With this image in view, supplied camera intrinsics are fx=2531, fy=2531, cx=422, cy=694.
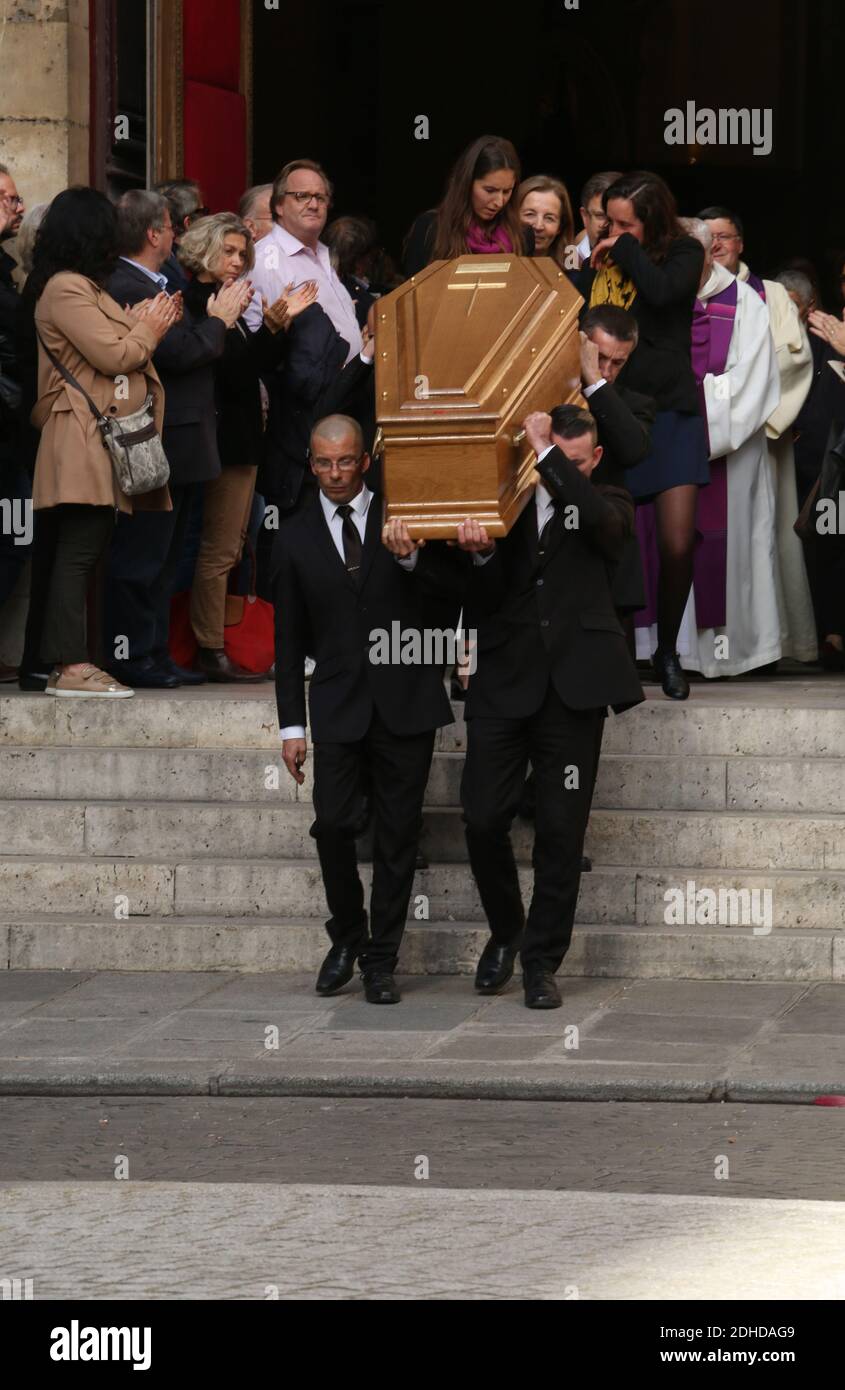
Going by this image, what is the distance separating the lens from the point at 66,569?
32.6ft

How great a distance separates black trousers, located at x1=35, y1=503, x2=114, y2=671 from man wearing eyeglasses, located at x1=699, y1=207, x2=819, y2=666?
10.1ft

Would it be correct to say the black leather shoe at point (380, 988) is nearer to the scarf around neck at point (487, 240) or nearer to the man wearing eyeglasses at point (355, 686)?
the man wearing eyeglasses at point (355, 686)

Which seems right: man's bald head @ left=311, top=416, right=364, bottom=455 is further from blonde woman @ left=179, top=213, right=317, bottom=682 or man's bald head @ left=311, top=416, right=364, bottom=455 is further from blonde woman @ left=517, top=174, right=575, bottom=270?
blonde woman @ left=179, top=213, right=317, bottom=682

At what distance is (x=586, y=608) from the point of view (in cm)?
809

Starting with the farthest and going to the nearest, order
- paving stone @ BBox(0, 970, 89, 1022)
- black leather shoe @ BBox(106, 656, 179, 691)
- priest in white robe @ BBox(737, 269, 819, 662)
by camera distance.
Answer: priest in white robe @ BBox(737, 269, 819, 662) < black leather shoe @ BBox(106, 656, 179, 691) < paving stone @ BBox(0, 970, 89, 1022)

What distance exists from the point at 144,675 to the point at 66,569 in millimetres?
618

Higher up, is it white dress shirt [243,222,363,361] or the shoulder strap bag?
white dress shirt [243,222,363,361]

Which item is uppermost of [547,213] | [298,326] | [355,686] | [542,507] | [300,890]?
[547,213]

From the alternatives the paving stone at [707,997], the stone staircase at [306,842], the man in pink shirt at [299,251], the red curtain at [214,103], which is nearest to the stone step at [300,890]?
the stone staircase at [306,842]

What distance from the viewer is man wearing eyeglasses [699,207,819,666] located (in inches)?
439

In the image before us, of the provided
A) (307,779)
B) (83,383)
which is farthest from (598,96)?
(307,779)

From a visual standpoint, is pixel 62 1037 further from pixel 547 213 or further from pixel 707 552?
pixel 707 552

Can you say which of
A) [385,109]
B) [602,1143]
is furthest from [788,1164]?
[385,109]

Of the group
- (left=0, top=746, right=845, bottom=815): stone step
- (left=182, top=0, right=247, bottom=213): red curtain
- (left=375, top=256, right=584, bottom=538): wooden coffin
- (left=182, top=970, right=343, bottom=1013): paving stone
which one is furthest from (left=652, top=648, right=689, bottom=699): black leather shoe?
(left=182, top=0, right=247, bottom=213): red curtain
